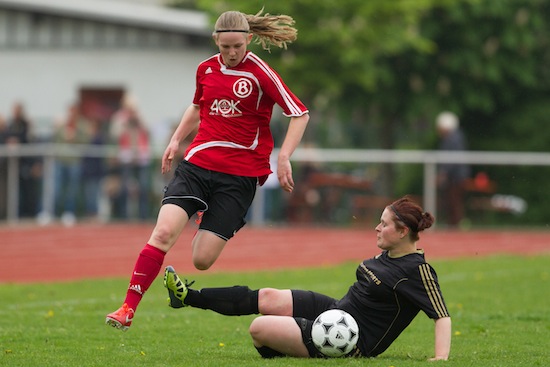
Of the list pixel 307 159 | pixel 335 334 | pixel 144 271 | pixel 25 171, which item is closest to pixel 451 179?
pixel 307 159

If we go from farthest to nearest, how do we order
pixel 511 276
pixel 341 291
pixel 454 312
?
pixel 511 276, pixel 341 291, pixel 454 312

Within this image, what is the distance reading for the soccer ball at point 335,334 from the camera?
7.98 meters

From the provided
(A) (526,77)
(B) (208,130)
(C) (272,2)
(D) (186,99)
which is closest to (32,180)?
(C) (272,2)

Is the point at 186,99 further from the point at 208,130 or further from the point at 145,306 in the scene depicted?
the point at 208,130

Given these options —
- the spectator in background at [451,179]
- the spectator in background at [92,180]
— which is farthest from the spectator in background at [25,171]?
the spectator in background at [451,179]

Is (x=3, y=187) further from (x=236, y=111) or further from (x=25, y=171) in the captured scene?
(x=236, y=111)

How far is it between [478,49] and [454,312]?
1592 centimetres

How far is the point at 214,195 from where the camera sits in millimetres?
8984

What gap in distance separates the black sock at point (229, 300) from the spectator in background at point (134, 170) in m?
15.4

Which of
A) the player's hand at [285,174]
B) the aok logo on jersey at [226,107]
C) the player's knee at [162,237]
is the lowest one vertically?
the player's knee at [162,237]

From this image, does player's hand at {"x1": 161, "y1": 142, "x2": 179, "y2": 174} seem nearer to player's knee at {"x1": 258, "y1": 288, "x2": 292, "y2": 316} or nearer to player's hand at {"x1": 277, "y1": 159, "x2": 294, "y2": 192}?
player's hand at {"x1": 277, "y1": 159, "x2": 294, "y2": 192}

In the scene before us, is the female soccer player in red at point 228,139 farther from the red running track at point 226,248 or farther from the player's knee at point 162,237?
the red running track at point 226,248

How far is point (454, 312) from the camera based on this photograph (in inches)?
471

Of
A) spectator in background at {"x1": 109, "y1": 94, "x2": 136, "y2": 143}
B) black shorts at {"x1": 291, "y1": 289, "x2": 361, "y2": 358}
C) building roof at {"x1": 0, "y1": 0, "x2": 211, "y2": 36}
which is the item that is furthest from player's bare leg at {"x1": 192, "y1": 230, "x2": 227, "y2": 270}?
building roof at {"x1": 0, "y1": 0, "x2": 211, "y2": 36}
